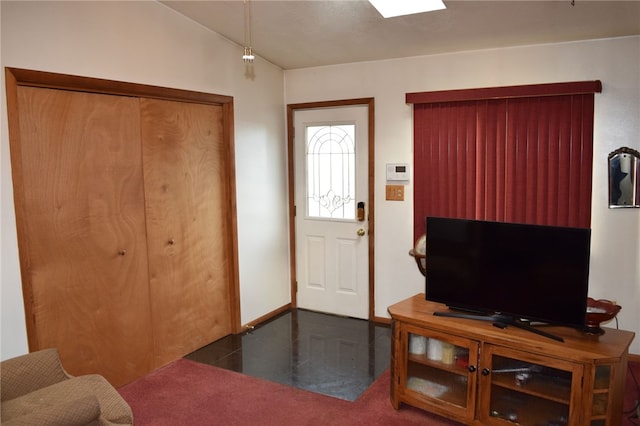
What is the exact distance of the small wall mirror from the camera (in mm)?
3201

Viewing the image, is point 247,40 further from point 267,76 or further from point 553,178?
point 553,178

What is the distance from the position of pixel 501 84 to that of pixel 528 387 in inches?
87.9

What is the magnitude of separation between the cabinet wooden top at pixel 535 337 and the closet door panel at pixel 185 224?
1688mm

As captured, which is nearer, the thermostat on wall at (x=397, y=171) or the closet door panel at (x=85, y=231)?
the closet door panel at (x=85, y=231)

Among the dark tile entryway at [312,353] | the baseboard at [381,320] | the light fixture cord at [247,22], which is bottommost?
the dark tile entryway at [312,353]

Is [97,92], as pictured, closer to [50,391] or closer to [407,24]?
[50,391]

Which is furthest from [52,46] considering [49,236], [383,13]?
[383,13]

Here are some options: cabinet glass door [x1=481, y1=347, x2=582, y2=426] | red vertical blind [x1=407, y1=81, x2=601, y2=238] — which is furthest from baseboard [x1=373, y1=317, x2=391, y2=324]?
cabinet glass door [x1=481, y1=347, x2=582, y2=426]

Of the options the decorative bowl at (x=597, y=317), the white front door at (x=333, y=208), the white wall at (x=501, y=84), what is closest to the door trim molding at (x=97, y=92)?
the white front door at (x=333, y=208)

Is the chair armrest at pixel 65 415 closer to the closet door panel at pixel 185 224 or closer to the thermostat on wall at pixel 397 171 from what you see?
the closet door panel at pixel 185 224

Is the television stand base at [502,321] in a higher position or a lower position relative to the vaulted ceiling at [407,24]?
lower

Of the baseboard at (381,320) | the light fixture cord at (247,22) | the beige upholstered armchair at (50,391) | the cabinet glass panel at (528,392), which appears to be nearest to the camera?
the beige upholstered armchair at (50,391)

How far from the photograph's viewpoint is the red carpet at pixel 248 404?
2720 mm

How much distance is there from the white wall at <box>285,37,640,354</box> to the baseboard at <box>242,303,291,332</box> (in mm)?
951
